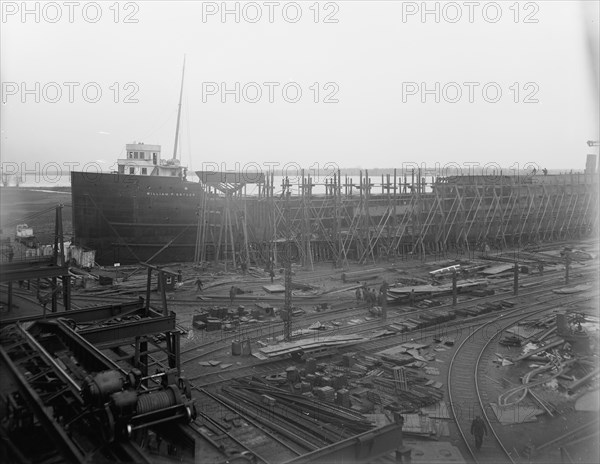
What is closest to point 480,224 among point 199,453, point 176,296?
point 176,296

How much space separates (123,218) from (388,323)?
12.8m

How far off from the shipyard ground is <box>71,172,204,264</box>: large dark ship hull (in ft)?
4.93

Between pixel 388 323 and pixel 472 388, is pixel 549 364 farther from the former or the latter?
pixel 388 323

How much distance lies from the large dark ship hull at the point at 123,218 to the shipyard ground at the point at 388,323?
150 cm

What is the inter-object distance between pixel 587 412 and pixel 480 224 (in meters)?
18.9

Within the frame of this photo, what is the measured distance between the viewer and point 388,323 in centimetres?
1146

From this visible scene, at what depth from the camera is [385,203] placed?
24.5 metres

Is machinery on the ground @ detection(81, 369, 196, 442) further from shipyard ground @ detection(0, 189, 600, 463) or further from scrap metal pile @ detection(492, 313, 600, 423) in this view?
scrap metal pile @ detection(492, 313, 600, 423)

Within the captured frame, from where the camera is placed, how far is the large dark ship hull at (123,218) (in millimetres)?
19953

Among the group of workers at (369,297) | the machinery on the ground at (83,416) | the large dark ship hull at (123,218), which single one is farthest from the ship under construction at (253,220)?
the machinery on the ground at (83,416)

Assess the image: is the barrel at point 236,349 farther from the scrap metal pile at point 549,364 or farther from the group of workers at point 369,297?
the group of workers at point 369,297

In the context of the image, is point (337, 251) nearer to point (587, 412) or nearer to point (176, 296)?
point (176, 296)

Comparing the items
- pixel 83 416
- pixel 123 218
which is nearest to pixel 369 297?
pixel 83 416

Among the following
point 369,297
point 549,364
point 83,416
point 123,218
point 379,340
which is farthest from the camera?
point 123,218
